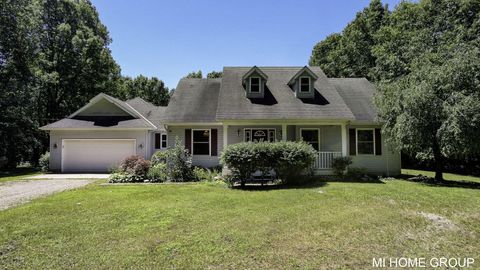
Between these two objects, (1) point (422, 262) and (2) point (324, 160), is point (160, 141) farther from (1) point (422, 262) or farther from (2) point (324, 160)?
(1) point (422, 262)

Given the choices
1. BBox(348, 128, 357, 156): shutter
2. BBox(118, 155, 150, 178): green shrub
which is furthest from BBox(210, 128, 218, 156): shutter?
BBox(348, 128, 357, 156): shutter

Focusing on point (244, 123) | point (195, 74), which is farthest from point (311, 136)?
point (195, 74)

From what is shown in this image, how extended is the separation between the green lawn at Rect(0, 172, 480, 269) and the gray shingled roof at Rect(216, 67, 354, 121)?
6.19 meters

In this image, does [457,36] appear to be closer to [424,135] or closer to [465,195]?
[424,135]

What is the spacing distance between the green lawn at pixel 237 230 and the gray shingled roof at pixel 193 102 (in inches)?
315

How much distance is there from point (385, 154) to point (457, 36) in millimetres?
12097

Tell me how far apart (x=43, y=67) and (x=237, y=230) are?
31.0 m

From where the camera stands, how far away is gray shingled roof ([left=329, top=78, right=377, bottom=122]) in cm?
1683

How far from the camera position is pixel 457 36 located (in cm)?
2139

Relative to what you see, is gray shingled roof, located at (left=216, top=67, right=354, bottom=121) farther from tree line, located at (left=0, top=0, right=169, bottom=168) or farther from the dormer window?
tree line, located at (left=0, top=0, right=169, bottom=168)

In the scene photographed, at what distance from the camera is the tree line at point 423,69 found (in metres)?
12.5

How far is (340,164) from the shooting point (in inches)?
561

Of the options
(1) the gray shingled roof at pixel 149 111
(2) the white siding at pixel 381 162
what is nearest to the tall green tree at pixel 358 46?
(2) the white siding at pixel 381 162

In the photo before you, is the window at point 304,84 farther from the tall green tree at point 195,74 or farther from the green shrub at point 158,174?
the tall green tree at point 195,74
